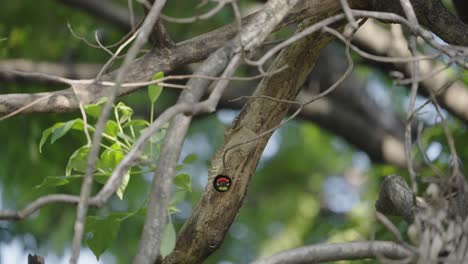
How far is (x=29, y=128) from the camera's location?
15.0 feet


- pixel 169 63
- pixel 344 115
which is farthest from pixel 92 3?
pixel 169 63

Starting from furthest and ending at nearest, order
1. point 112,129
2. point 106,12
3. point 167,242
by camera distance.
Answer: point 106,12
point 112,129
point 167,242

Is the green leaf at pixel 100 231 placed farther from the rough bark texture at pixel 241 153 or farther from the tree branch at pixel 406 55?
the tree branch at pixel 406 55

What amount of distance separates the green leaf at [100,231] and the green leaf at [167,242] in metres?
0.54

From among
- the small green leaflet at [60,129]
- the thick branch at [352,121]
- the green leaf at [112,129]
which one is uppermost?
the small green leaflet at [60,129]

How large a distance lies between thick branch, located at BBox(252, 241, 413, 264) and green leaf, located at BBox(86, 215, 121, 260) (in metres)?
0.64

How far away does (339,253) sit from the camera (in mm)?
1832

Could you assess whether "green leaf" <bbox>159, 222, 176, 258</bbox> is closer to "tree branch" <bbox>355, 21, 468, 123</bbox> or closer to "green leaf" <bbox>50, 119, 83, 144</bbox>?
"green leaf" <bbox>50, 119, 83, 144</bbox>

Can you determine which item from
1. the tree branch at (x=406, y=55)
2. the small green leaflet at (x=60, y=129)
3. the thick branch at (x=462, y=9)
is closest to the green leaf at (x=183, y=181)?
the small green leaflet at (x=60, y=129)

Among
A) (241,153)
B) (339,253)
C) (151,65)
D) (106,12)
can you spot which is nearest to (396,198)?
(241,153)

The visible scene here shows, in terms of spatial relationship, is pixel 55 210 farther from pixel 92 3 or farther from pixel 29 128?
pixel 92 3

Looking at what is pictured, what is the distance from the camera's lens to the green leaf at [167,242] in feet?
5.76

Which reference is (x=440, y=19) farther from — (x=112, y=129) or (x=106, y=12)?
(x=106, y=12)

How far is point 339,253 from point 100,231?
0.72 m
